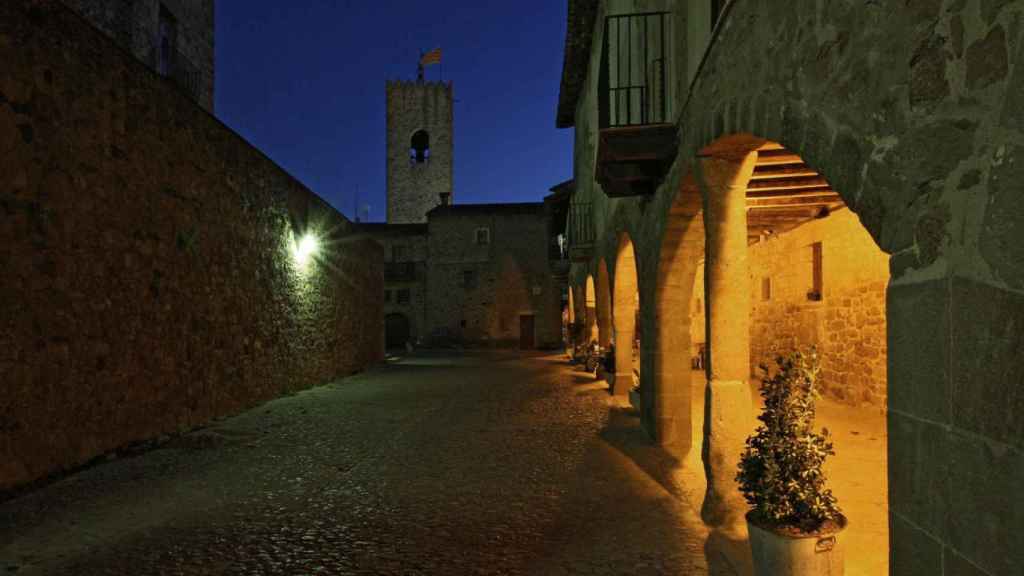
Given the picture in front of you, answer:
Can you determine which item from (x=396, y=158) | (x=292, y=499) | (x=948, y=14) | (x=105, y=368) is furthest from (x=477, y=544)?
(x=396, y=158)

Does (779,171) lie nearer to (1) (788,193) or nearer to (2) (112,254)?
(1) (788,193)

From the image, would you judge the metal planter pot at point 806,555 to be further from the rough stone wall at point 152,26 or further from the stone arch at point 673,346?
the rough stone wall at point 152,26

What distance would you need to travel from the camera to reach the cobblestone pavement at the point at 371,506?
12.9 feet

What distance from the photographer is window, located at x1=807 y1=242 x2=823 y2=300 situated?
37.5 feet

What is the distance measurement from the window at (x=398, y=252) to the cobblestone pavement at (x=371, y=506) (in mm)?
28156

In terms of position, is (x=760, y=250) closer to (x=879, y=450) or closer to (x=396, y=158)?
(x=879, y=450)

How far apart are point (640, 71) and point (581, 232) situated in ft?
24.5

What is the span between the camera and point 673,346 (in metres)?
7.27

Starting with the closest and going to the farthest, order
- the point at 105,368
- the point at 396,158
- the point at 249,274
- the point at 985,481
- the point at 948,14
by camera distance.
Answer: the point at 985,481
the point at 948,14
the point at 105,368
the point at 249,274
the point at 396,158

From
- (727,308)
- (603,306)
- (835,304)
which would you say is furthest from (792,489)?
(603,306)

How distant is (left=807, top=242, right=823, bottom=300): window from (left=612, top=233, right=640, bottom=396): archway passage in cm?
343

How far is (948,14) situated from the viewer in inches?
72.0

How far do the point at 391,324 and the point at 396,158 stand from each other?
16.8 meters

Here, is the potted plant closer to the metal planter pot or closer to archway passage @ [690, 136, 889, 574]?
the metal planter pot
